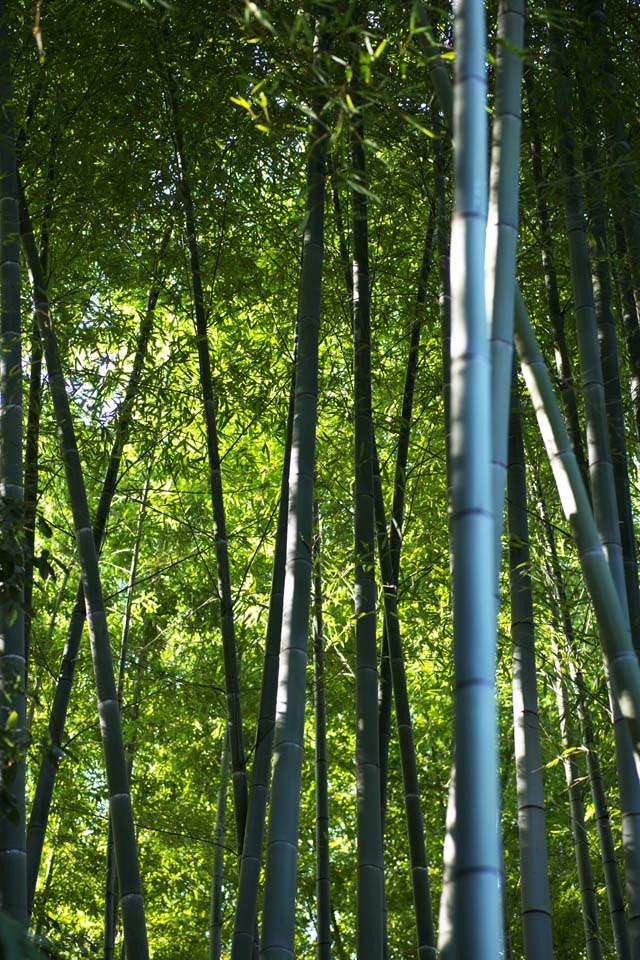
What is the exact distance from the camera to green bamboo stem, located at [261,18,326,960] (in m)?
2.82

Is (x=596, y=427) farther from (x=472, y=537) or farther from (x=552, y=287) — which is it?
(x=472, y=537)

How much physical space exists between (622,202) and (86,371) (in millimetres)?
2497

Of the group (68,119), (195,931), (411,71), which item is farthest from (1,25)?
(195,931)

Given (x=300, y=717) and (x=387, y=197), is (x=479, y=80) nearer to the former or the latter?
(x=300, y=717)

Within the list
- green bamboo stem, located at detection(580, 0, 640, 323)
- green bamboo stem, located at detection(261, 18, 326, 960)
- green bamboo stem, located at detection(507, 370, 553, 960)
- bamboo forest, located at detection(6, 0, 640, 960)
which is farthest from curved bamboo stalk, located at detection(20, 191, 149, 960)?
green bamboo stem, located at detection(580, 0, 640, 323)

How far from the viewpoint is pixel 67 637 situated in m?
4.85

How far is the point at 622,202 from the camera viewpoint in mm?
3912

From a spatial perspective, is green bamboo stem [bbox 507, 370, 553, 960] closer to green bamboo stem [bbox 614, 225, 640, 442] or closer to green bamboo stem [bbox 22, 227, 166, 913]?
green bamboo stem [bbox 614, 225, 640, 442]

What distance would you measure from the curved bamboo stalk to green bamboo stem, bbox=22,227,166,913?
0.25ft

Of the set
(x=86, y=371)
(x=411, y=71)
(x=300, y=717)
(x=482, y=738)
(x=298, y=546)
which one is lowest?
(x=482, y=738)

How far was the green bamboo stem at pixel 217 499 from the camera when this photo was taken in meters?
4.29

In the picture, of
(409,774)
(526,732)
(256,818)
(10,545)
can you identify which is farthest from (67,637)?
(526,732)

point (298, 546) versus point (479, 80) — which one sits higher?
point (479, 80)

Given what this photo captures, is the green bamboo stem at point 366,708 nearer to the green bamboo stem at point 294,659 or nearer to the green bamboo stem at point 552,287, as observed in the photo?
the green bamboo stem at point 294,659
